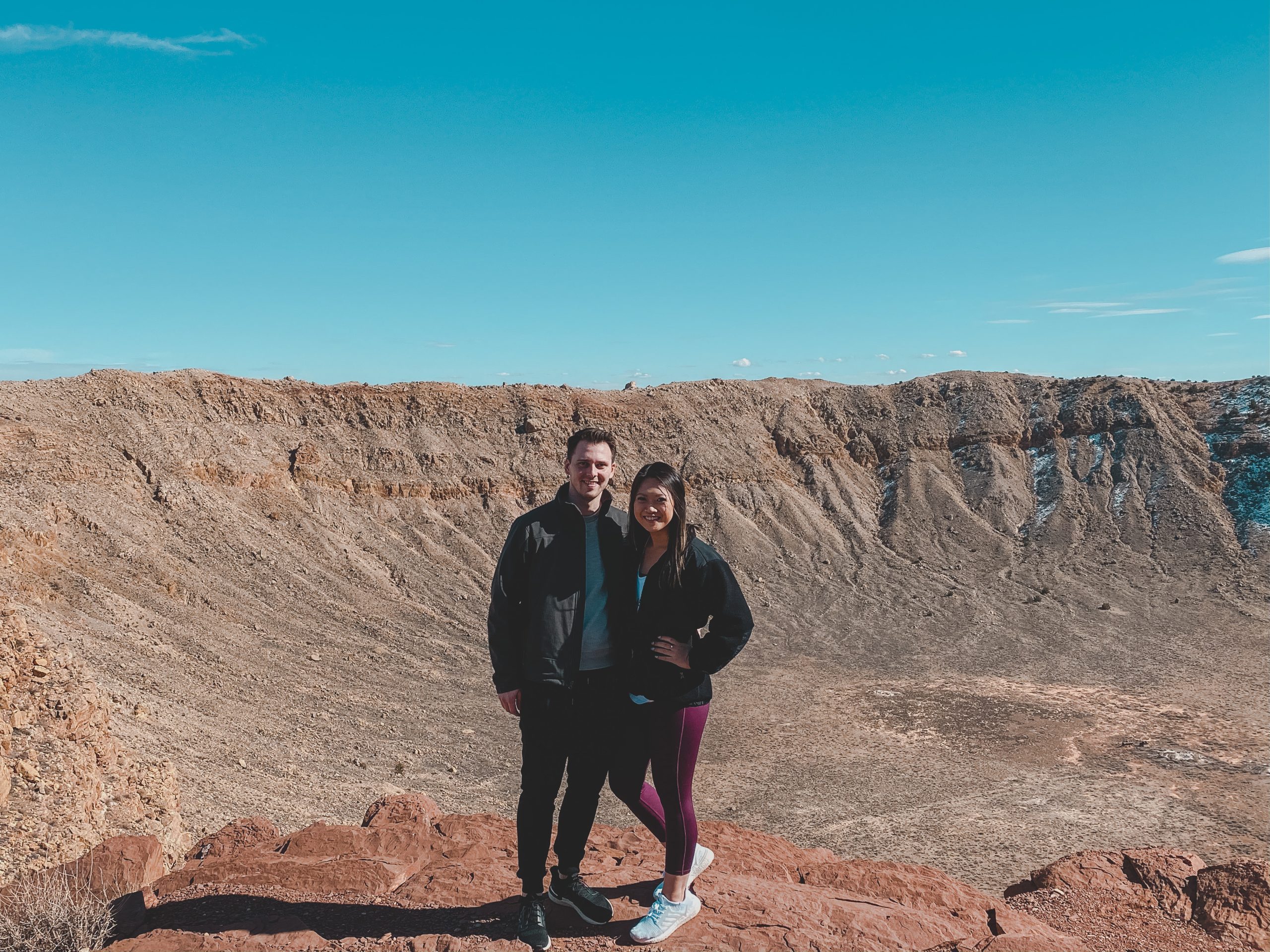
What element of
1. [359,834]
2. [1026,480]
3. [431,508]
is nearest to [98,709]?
[359,834]

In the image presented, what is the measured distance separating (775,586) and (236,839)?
34177 millimetres

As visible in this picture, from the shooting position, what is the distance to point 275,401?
3928 centimetres

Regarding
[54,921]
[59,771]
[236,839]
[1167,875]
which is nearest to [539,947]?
[54,921]

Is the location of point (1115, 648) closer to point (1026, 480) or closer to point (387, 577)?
point (1026, 480)

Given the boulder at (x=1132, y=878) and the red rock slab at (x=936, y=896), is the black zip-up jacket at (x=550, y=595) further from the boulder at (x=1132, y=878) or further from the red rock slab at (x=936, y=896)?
the boulder at (x=1132, y=878)

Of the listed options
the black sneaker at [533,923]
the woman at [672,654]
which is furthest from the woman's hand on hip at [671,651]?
the black sneaker at [533,923]

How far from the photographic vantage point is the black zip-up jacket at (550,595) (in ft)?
14.8

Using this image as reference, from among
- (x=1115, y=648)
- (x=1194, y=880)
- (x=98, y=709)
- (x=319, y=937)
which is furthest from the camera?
(x=1115, y=648)

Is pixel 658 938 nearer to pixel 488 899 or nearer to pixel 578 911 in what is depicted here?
pixel 578 911

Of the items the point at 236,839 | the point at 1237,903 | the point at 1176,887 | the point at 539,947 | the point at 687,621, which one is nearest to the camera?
the point at 539,947

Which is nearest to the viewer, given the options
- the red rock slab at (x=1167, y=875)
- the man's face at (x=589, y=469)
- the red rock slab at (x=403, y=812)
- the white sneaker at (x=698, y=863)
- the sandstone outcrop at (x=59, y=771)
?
the man's face at (x=589, y=469)

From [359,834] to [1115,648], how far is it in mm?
34011

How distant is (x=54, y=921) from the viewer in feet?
15.7

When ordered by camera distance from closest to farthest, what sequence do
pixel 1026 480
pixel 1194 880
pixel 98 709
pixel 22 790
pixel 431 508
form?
1. pixel 1194 880
2. pixel 22 790
3. pixel 98 709
4. pixel 431 508
5. pixel 1026 480
